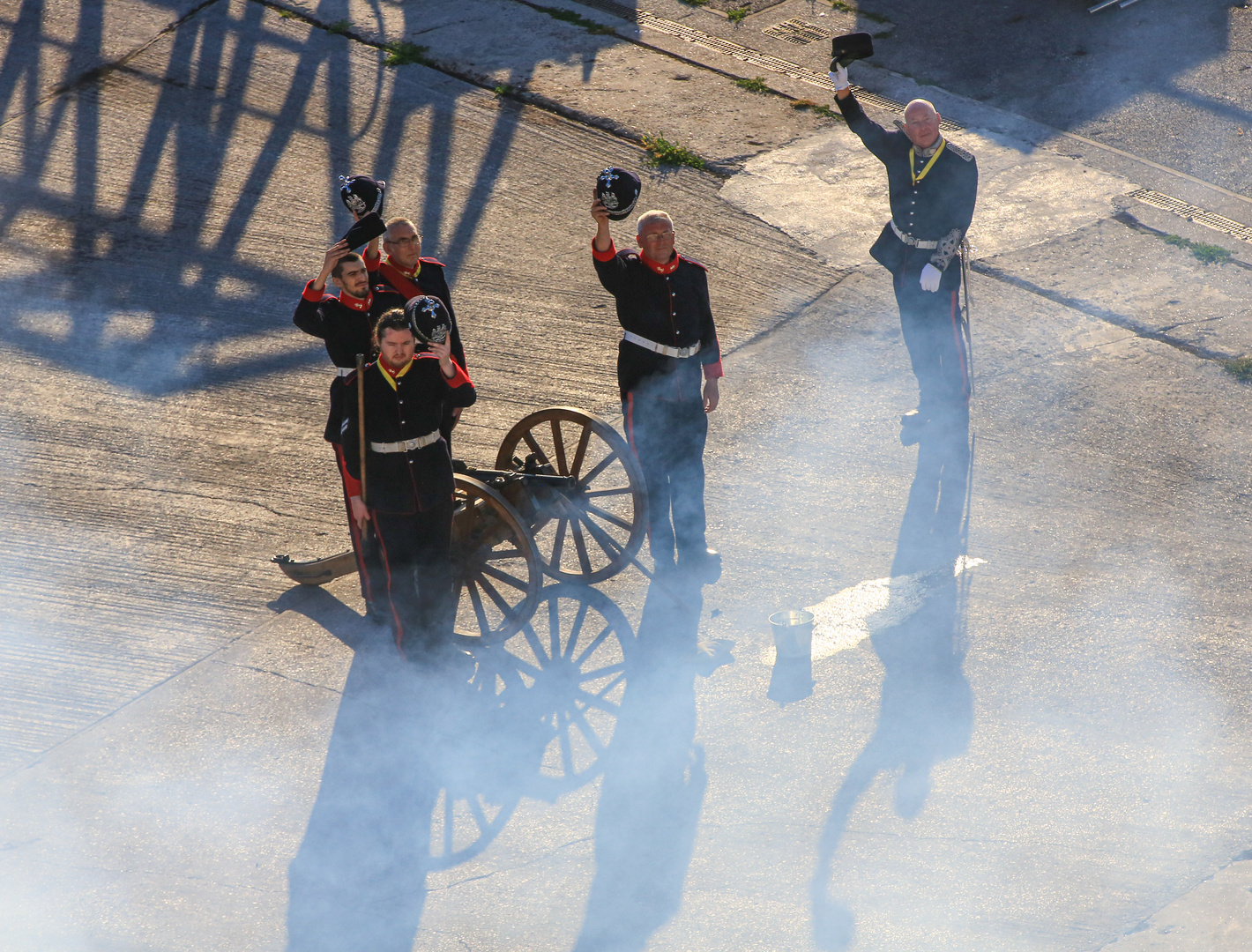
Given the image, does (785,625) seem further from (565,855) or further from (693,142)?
(693,142)

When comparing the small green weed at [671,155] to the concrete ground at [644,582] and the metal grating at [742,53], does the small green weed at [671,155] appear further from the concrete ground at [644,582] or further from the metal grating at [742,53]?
the metal grating at [742,53]

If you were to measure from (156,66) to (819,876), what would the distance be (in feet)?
29.0

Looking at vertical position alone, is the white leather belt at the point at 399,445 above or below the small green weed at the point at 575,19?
below

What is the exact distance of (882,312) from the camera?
7504 millimetres

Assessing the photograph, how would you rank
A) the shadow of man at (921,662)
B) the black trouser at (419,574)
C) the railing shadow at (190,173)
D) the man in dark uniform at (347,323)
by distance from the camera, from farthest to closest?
the railing shadow at (190,173), the man in dark uniform at (347,323), the black trouser at (419,574), the shadow of man at (921,662)

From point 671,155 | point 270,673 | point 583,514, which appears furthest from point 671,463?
point 671,155

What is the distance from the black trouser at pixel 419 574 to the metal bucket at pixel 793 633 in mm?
1371

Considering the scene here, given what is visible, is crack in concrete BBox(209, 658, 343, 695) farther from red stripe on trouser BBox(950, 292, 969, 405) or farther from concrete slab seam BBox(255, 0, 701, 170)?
concrete slab seam BBox(255, 0, 701, 170)

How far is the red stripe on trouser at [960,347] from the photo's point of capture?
252 inches

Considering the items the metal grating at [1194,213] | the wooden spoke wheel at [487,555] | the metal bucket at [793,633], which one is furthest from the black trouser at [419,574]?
the metal grating at [1194,213]

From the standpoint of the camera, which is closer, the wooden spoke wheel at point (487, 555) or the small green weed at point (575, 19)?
the wooden spoke wheel at point (487, 555)

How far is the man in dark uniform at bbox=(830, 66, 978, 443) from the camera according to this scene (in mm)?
6324

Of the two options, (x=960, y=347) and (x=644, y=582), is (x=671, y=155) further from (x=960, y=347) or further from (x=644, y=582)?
(x=644, y=582)

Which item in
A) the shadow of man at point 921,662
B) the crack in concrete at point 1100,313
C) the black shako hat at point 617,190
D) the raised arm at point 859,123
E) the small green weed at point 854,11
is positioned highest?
the small green weed at point 854,11
